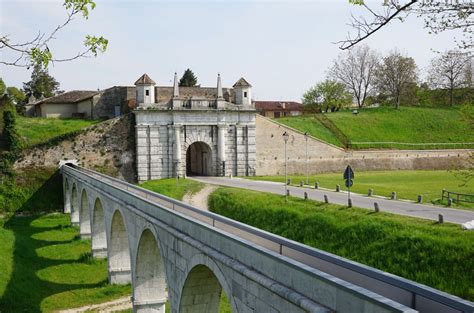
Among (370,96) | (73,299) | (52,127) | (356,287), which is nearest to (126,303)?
(73,299)

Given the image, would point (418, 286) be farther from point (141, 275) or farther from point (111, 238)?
point (111, 238)

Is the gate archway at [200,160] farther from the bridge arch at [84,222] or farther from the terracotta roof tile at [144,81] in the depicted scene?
the bridge arch at [84,222]

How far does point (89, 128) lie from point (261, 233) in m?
30.1

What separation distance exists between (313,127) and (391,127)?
29.1 ft

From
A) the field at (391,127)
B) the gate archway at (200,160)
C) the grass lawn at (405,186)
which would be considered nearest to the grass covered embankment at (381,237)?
the grass lawn at (405,186)

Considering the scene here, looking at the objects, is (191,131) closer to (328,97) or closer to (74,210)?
(74,210)

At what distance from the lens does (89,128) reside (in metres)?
36.8

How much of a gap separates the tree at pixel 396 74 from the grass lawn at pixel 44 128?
37.0 meters

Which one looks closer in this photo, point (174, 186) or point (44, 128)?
point (174, 186)

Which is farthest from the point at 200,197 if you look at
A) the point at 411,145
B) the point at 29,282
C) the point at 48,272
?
the point at 411,145

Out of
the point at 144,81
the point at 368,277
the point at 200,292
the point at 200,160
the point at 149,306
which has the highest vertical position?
the point at 144,81

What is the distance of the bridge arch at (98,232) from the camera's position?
77.5 ft

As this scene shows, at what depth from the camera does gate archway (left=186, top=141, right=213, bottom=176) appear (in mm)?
38125

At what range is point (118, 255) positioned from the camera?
20562 millimetres
